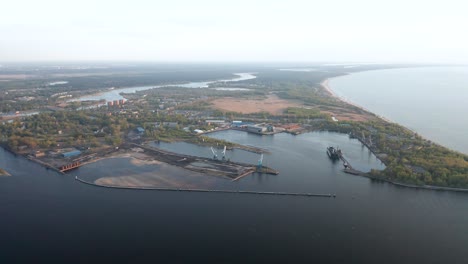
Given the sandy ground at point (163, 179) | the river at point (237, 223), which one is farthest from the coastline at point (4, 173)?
the sandy ground at point (163, 179)

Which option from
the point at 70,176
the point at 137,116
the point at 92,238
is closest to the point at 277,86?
the point at 137,116

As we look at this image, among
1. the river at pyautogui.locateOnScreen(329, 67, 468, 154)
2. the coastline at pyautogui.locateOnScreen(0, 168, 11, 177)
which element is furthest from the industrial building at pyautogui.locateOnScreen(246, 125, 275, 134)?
the coastline at pyautogui.locateOnScreen(0, 168, 11, 177)

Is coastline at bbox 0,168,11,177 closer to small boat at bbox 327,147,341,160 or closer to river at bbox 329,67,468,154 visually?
small boat at bbox 327,147,341,160

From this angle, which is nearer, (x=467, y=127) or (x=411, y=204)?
(x=411, y=204)

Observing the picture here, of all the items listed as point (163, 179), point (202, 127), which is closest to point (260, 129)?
point (202, 127)

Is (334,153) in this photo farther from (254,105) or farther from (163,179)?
(254,105)

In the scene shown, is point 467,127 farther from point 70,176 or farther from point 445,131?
point 70,176
